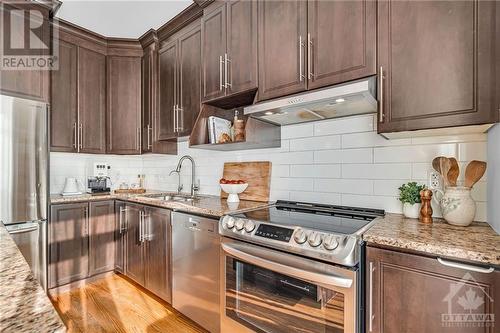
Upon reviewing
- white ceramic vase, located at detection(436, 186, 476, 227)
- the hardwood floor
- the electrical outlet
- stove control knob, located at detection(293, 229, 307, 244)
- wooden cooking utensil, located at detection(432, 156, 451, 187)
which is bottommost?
the hardwood floor

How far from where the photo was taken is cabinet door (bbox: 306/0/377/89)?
1.39 m

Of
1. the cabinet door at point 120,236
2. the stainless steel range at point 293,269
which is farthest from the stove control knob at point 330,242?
the cabinet door at point 120,236

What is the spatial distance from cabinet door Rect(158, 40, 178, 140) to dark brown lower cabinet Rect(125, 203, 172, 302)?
2.77ft

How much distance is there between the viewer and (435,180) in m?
1.48

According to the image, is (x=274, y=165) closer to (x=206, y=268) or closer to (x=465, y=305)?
(x=206, y=268)

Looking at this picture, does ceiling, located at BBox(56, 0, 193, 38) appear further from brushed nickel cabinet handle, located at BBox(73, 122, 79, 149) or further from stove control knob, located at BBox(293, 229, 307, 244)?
stove control knob, located at BBox(293, 229, 307, 244)

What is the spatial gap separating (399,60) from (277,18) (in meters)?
0.88

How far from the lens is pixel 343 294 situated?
114 cm

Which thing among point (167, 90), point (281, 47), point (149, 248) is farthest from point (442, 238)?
point (167, 90)

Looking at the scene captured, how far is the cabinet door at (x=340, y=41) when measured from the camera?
4.57ft

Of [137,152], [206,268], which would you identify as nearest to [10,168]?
[137,152]

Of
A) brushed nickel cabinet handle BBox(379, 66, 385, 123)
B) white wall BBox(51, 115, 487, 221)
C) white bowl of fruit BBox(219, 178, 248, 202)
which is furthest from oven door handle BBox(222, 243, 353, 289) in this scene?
brushed nickel cabinet handle BBox(379, 66, 385, 123)

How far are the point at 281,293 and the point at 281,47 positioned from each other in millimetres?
1551

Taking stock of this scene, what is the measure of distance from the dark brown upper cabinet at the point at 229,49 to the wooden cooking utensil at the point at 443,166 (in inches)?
49.2
